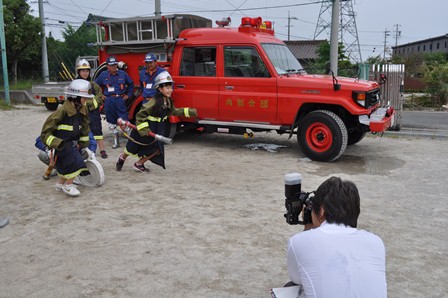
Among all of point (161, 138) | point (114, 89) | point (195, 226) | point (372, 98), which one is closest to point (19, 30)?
point (114, 89)

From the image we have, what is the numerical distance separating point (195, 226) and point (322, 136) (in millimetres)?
3687

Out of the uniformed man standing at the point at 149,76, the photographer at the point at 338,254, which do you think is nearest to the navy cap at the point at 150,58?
the uniformed man standing at the point at 149,76

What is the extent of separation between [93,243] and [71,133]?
1.85 m

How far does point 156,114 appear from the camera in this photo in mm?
6641

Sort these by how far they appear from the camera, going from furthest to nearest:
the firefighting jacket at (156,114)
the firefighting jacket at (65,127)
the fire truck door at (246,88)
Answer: the fire truck door at (246,88), the firefighting jacket at (156,114), the firefighting jacket at (65,127)

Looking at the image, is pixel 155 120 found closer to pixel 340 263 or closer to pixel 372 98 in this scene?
pixel 372 98

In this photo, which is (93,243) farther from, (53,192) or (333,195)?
(333,195)

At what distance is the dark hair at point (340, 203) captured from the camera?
2156 mm

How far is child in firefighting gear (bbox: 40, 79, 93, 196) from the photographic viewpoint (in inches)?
213

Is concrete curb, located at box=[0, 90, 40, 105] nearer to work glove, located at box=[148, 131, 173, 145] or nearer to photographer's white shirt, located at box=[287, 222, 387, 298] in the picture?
work glove, located at box=[148, 131, 173, 145]

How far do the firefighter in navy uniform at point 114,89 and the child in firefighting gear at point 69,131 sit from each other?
288 centimetres

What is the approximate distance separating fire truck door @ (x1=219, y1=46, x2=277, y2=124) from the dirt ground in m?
0.81

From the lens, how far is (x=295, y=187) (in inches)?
102

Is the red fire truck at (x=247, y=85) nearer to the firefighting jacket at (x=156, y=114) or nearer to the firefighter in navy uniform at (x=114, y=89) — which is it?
the firefighter in navy uniform at (x=114, y=89)
